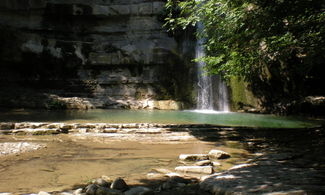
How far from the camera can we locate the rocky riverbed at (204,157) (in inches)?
154

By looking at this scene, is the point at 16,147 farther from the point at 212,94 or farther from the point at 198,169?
the point at 212,94

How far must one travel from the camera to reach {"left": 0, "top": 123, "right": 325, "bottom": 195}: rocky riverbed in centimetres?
390

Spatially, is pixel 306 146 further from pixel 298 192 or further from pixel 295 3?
pixel 298 192

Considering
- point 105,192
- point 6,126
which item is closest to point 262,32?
point 105,192

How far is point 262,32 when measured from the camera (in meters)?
6.99

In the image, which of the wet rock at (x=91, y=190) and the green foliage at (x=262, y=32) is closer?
the wet rock at (x=91, y=190)

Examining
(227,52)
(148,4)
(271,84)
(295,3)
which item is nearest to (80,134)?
(227,52)

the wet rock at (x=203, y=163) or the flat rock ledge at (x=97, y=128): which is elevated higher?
the flat rock ledge at (x=97, y=128)

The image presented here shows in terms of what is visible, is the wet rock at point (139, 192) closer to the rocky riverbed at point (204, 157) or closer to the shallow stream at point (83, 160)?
the rocky riverbed at point (204, 157)

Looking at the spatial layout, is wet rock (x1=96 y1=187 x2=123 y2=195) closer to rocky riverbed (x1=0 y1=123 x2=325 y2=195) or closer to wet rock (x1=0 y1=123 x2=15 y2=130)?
rocky riverbed (x1=0 y1=123 x2=325 y2=195)

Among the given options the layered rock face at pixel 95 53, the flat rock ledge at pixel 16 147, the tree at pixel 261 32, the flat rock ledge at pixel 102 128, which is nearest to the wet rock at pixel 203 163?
the tree at pixel 261 32

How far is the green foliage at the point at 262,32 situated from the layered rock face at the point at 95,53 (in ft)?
45.0

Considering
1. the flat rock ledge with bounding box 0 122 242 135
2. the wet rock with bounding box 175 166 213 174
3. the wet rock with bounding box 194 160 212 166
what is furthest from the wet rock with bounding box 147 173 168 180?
the flat rock ledge with bounding box 0 122 242 135

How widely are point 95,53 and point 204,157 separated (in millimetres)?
19766
